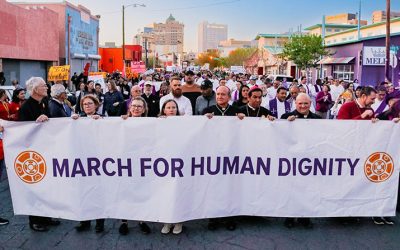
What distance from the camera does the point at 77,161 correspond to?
481 cm

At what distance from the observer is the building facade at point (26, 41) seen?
22859 mm

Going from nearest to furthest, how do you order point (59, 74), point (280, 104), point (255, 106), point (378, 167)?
point (378, 167), point (255, 106), point (280, 104), point (59, 74)

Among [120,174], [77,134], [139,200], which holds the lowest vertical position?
[139,200]

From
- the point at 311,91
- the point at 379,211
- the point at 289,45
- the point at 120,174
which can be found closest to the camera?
the point at 120,174

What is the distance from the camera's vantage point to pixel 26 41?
83.8 ft

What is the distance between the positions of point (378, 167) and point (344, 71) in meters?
33.9

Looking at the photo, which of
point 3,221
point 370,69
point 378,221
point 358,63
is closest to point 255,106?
point 378,221

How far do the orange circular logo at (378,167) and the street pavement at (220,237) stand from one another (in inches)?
25.4

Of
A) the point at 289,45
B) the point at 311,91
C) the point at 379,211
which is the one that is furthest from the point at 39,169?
the point at 289,45

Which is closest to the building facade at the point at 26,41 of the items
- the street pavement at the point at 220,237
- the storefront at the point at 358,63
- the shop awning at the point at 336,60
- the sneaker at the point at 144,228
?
the street pavement at the point at 220,237

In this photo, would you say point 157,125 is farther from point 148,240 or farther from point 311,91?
point 311,91

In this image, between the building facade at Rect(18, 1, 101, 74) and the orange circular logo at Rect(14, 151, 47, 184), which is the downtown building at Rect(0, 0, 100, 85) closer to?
the building facade at Rect(18, 1, 101, 74)

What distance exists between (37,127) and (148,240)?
185 cm

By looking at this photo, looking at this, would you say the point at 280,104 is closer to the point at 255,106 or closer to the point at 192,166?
the point at 255,106
